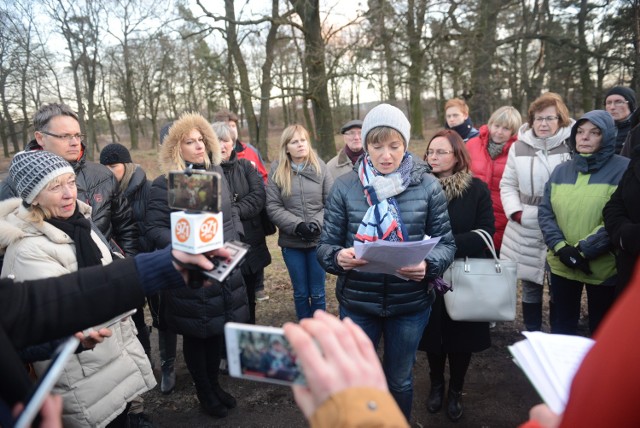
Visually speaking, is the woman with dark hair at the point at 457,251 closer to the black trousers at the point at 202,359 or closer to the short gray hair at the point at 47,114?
the black trousers at the point at 202,359

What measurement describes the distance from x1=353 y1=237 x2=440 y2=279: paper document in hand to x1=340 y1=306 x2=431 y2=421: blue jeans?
16.9 inches

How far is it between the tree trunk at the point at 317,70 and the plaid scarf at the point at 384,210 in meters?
9.27

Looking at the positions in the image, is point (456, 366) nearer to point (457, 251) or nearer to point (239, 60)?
point (457, 251)

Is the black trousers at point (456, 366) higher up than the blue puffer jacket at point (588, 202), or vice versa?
the blue puffer jacket at point (588, 202)

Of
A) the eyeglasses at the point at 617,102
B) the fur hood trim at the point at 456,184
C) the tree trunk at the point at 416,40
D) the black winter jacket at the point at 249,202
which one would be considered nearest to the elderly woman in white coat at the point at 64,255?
the black winter jacket at the point at 249,202

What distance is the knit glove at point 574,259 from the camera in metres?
3.04

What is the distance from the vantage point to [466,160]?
3.20 m

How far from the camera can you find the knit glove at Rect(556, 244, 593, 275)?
304 centimetres

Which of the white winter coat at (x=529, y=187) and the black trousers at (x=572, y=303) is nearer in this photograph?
the black trousers at (x=572, y=303)

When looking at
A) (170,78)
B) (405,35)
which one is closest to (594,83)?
(405,35)

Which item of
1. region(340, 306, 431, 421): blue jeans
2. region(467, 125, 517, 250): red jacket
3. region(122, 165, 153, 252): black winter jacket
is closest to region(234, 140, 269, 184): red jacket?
region(122, 165, 153, 252): black winter jacket

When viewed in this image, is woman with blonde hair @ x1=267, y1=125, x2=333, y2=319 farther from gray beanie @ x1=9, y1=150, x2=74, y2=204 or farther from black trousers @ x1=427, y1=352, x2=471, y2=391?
gray beanie @ x1=9, y1=150, x2=74, y2=204

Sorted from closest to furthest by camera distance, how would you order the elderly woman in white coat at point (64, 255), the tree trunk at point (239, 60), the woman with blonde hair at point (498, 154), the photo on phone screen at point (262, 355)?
the photo on phone screen at point (262, 355) < the elderly woman in white coat at point (64, 255) < the woman with blonde hair at point (498, 154) < the tree trunk at point (239, 60)

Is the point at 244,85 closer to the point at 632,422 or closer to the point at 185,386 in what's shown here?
the point at 185,386
